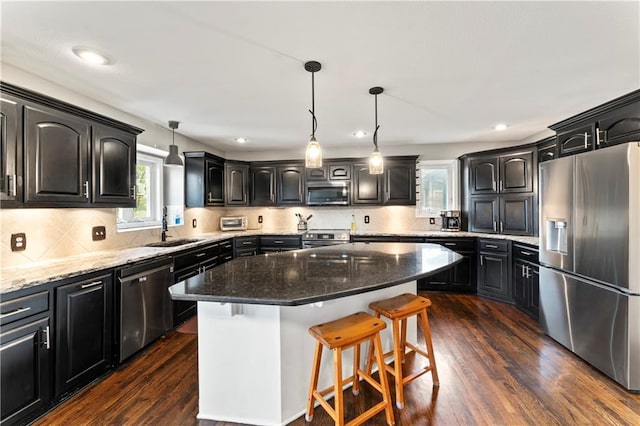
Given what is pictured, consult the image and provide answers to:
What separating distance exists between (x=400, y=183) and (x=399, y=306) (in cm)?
309

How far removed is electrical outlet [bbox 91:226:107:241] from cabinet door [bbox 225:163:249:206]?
2130 mm

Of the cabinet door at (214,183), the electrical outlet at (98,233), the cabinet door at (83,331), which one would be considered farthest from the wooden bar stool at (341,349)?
the cabinet door at (214,183)

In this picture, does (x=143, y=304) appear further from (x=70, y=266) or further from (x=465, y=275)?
(x=465, y=275)

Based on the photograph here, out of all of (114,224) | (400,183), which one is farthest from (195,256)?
(400,183)

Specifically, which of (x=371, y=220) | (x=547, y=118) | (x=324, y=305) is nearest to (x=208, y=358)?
(x=324, y=305)

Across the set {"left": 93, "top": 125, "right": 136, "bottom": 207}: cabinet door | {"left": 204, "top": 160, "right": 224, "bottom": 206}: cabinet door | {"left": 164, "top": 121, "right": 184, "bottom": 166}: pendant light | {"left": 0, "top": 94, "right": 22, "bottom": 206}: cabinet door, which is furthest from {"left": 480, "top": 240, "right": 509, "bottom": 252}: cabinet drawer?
{"left": 0, "top": 94, "right": 22, "bottom": 206}: cabinet door

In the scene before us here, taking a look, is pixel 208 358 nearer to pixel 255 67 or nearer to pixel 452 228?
pixel 255 67

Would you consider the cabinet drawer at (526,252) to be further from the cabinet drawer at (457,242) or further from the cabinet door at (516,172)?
the cabinet door at (516,172)

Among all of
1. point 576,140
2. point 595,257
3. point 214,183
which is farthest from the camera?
point 214,183

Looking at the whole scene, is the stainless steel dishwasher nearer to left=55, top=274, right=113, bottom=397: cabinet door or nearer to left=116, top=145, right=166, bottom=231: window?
left=55, top=274, right=113, bottom=397: cabinet door

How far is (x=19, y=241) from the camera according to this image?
220 cm

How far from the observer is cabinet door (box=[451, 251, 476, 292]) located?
14.3 feet

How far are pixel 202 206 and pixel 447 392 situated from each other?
3.75 meters

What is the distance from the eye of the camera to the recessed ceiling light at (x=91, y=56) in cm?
193
